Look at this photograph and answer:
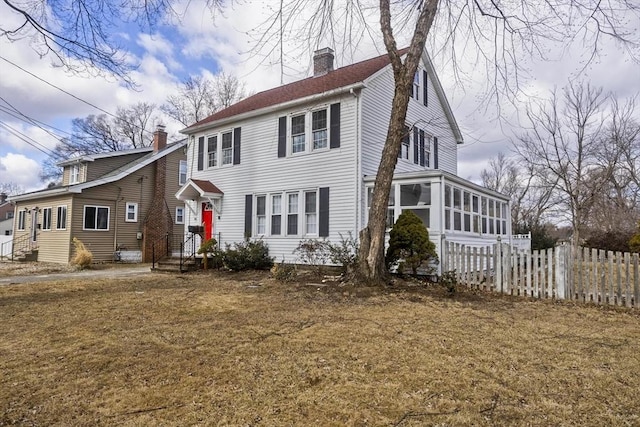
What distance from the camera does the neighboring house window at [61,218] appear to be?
1961cm

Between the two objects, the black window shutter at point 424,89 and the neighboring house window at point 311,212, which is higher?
the black window shutter at point 424,89

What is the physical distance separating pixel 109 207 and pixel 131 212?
3.71 feet

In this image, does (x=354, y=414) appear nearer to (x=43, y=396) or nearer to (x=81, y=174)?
(x=43, y=396)

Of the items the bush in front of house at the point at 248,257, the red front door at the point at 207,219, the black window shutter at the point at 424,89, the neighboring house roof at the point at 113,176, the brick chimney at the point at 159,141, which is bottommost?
the bush in front of house at the point at 248,257

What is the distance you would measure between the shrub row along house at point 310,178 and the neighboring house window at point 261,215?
0.12ft

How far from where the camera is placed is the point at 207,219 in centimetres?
1645

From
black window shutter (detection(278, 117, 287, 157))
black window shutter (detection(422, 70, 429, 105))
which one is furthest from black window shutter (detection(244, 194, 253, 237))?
black window shutter (detection(422, 70, 429, 105))

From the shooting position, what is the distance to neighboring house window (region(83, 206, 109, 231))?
1958cm

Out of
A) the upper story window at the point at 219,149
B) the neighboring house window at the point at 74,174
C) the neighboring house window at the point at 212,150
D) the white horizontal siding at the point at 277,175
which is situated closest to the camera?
the white horizontal siding at the point at 277,175

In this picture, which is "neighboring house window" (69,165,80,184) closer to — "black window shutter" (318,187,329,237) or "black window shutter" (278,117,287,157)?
"black window shutter" (278,117,287,157)

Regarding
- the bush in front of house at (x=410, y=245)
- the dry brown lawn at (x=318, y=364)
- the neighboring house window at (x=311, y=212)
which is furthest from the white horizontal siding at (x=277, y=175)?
the dry brown lawn at (x=318, y=364)

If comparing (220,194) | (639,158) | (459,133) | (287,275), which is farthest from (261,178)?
(639,158)

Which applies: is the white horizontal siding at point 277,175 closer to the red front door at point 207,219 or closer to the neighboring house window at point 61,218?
the red front door at point 207,219

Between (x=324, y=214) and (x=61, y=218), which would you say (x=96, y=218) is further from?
(x=324, y=214)
